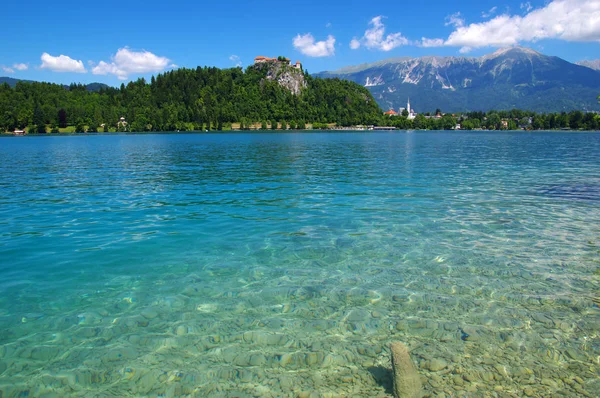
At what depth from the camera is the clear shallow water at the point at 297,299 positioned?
7277mm

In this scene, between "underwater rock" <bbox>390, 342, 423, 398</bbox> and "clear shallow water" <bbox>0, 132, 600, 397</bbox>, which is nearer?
"underwater rock" <bbox>390, 342, 423, 398</bbox>

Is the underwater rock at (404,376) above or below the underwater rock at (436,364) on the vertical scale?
above

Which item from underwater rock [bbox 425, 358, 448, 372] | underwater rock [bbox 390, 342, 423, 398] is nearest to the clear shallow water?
underwater rock [bbox 425, 358, 448, 372]

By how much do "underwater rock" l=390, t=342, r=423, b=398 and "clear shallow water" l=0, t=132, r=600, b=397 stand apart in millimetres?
391

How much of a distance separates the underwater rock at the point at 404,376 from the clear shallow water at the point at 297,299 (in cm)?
39

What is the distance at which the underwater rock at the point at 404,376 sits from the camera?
650cm

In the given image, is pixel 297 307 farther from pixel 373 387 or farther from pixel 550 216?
pixel 550 216

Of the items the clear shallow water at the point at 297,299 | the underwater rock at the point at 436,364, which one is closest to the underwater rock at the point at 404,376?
the clear shallow water at the point at 297,299

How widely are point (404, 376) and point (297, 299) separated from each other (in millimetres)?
4064

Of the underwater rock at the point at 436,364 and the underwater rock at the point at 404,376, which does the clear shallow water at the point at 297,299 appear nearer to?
the underwater rock at the point at 436,364

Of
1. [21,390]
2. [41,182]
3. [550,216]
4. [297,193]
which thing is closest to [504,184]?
[550,216]

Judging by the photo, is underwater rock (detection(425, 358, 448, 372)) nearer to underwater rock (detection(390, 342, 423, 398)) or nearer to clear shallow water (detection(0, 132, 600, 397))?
clear shallow water (detection(0, 132, 600, 397))

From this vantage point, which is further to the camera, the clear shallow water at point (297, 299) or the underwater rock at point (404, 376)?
the clear shallow water at point (297, 299)

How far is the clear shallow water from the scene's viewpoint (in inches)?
287
